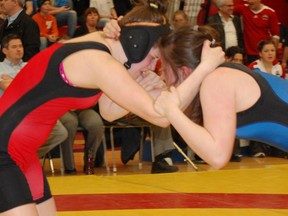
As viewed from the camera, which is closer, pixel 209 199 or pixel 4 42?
pixel 209 199

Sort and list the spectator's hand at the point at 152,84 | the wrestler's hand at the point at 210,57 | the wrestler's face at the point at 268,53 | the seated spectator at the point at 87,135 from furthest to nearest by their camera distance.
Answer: the wrestler's face at the point at 268,53 < the seated spectator at the point at 87,135 < the spectator's hand at the point at 152,84 < the wrestler's hand at the point at 210,57

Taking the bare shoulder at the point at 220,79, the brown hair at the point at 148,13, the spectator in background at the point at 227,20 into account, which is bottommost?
the spectator in background at the point at 227,20

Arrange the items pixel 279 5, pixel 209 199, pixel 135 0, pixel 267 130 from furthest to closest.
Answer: pixel 279 5 → pixel 209 199 → pixel 135 0 → pixel 267 130

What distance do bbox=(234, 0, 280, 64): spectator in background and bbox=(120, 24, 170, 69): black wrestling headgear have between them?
7364 mm

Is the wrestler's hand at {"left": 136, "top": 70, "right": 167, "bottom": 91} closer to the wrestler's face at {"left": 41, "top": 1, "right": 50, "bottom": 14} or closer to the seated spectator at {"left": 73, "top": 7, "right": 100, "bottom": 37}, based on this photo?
the seated spectator at {"left": 73, "top": 7, "right": 100, "bottom": 37}

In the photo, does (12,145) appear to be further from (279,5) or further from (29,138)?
(279,5)

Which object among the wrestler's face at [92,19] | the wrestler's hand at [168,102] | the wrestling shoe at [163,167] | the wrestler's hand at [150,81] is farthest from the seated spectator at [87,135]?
the wrestler's hand at [168,102]

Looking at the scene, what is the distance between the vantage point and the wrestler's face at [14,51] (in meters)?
7.57

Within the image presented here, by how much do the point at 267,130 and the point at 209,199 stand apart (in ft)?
8.53

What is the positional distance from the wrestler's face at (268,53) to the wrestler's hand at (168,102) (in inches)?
253

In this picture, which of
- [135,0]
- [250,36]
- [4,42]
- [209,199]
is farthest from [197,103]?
[250,36]

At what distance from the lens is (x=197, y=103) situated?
3035 millimetres

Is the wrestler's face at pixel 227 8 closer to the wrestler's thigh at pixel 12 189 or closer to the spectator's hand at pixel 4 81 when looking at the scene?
the spectator's hand at pixel 4 81

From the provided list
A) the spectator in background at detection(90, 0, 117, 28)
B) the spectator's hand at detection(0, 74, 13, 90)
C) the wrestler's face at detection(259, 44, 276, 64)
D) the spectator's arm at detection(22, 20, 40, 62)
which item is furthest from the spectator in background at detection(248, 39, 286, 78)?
the spectator's hand at detection(0, 74, 13, 90)
